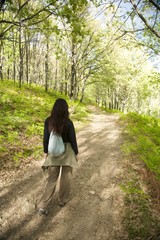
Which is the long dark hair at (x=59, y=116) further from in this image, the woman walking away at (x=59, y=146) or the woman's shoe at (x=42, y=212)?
the woman's shoe at (x=42, y=212)

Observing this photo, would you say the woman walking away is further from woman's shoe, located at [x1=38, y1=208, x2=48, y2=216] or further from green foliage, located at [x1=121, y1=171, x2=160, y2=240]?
green foliage, located at [x1=121, y1=171, x2=160, y2=240]

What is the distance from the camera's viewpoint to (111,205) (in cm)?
473

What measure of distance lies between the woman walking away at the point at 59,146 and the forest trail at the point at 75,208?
0.34 metres

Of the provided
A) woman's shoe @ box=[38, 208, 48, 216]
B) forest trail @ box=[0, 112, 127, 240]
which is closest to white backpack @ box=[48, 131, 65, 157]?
woman's shoe @ box=[38, 208, 48, 216]

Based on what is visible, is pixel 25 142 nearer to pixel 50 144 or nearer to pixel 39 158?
pixel 39 158

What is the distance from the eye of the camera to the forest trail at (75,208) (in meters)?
3.90

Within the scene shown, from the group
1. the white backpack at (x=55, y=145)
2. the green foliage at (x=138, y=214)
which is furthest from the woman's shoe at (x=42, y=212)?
the green foliage at (x=138, y=214)

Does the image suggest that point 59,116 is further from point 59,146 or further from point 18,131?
point 18,131

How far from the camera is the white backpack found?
402 cm

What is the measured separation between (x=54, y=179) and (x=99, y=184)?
1778mm

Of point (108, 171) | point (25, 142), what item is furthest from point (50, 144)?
point (25, 142)

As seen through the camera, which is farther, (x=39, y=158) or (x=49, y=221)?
(x=39, y=158)

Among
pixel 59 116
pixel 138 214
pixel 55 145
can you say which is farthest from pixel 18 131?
pixel 138 214

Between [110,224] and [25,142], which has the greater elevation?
[25,142]
